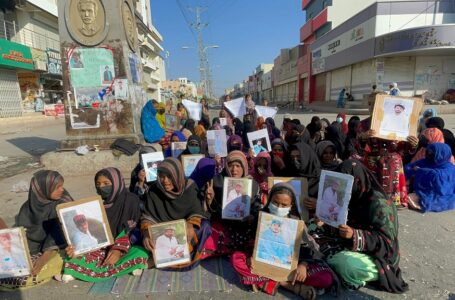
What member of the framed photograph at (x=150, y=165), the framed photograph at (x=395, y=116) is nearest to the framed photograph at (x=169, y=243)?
the framed photograph at (x=150, y=165)

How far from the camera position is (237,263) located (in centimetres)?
254

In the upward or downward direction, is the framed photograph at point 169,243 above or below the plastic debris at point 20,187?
above

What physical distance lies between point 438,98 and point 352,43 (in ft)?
22.1

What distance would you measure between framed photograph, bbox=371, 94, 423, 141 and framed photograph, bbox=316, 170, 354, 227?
1165 millimetres

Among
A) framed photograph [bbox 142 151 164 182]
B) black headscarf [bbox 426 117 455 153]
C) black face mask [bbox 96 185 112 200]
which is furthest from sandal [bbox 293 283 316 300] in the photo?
black headscarf [bbox 426 117 455 153]

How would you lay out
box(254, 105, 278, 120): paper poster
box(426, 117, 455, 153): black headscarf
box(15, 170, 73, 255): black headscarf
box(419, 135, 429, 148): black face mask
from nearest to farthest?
box(15, 170, 73, 255): black headscarf
box(419, 135, 429, 148): black face mask
box(426, 117, 455, 153): black headscarf
box(254, 105, 278, 120): paper poster

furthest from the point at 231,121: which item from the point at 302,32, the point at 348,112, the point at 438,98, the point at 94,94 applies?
the point at 302,32

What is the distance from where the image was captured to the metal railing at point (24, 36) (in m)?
17.7

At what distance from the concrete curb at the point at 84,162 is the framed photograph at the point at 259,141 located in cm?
244

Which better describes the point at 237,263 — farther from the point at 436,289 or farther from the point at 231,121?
the point at 231,121

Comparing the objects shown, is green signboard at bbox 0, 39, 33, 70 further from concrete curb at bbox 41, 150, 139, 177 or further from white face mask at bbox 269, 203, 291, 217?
white face mask at bbox 269, 203, 291, 217

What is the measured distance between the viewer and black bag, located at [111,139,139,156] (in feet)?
19.6

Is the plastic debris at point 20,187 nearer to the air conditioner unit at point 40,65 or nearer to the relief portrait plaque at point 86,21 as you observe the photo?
the relief portrait plaque at point 86,21

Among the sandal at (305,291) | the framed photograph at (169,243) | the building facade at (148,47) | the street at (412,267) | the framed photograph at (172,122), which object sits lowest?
the street at (412,267)
